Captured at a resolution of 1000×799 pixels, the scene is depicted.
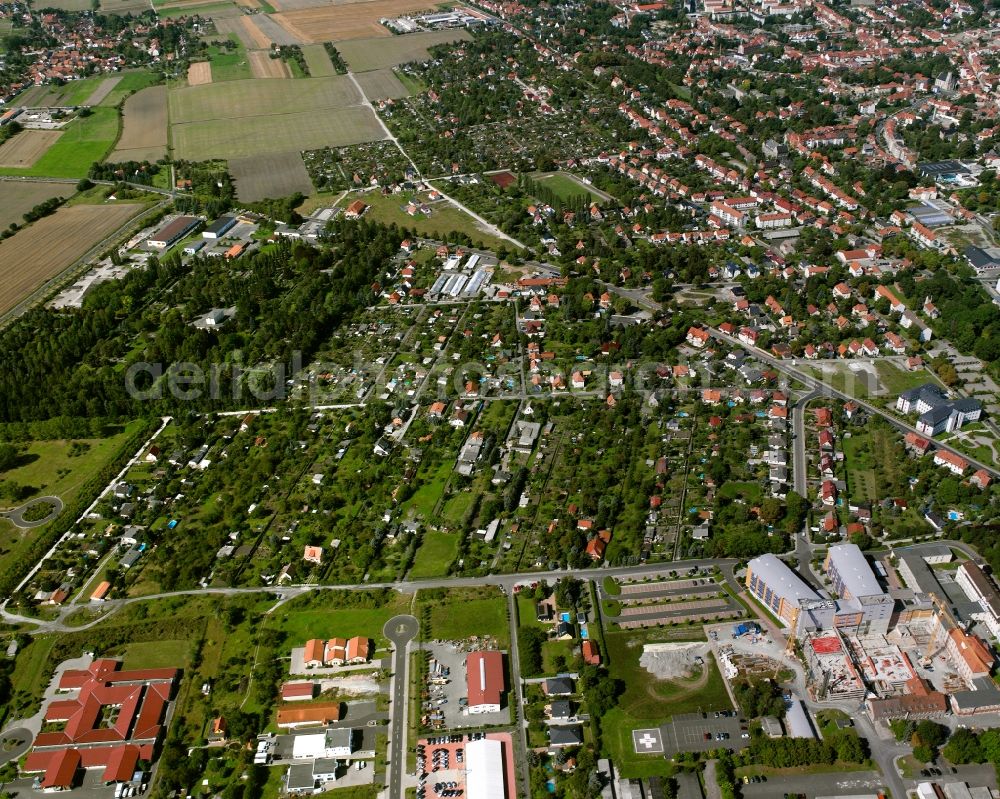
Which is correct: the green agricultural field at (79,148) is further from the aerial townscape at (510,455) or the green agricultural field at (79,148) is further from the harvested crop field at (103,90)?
the harvested crop field at (103,90)

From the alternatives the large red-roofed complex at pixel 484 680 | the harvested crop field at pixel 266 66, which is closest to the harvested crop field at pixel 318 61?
the harvested crop field at pixel 266 66

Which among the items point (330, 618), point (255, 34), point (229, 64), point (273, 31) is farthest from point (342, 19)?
point (330, 618)

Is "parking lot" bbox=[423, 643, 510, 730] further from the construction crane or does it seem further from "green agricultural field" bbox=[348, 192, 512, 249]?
"green agricultural field" bbox=[348, 192, 512, 249]

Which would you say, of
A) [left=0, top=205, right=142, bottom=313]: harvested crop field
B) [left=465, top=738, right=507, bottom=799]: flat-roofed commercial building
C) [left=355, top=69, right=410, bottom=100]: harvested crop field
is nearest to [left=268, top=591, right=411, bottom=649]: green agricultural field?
[left=465, top=738, right=507, bottom=799]: flat-roofed commercial building

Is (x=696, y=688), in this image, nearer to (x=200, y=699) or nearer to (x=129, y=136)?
(x=200, y=699)

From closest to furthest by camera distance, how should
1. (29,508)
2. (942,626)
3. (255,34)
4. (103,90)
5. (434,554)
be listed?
(942,626)
(434,554)
(29,508)
(103,90)
(255,34)

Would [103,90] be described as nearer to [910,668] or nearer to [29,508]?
[29,508]

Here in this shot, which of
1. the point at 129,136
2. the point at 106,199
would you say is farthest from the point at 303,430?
the point at 129,136
